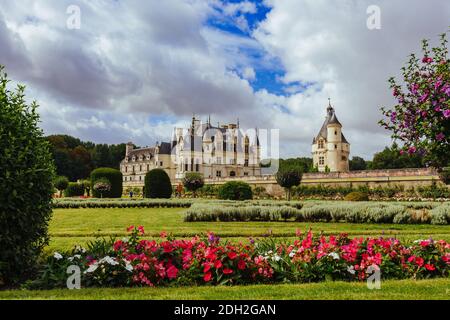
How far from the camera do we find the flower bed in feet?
17.6

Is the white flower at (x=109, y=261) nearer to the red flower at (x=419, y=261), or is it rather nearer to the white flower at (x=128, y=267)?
the white flower at (x=128, y=267)

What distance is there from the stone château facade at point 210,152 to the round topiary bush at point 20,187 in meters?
63.2

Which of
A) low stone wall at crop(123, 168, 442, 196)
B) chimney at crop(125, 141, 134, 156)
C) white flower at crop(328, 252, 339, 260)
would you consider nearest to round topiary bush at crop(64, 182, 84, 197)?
low stone wall at crop(123, 168, 442, 196)

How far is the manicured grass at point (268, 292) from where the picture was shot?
467cm

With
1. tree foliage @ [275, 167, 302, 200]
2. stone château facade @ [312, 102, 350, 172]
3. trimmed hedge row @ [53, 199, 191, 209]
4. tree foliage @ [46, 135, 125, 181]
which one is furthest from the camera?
tree foliage @ [46, 135, 125, 181]

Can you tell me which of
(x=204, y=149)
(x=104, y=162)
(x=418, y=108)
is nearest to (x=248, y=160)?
(x=204, y=149)

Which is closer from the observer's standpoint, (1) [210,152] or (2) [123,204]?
(2) [123,204]

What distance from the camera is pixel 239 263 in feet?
18.2

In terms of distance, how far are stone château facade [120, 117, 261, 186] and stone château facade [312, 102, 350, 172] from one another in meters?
11.0

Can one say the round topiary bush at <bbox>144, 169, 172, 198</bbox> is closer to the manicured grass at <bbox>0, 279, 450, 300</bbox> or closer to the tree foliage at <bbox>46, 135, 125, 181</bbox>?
the manicured grass at <bbox>0, 279, 450, 300</bbox>

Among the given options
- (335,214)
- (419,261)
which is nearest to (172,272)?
(419,261)

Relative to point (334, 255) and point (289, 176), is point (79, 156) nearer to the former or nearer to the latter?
point (289, 176)

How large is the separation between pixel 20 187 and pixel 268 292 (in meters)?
3.19

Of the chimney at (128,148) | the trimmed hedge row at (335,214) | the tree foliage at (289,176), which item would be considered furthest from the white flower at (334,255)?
the chimney at (128,148)
